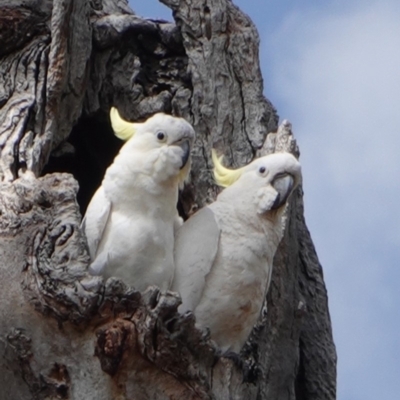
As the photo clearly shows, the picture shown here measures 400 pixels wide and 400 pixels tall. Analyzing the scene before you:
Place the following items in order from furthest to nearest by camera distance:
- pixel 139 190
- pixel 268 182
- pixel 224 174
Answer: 1. pixel 224 174
2. pixel 268 182
3. pixel 139 190

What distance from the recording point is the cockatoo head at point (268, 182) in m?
5.75

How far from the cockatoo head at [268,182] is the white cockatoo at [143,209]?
0.88 ft

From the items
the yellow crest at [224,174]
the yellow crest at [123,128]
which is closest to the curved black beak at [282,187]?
the yellow crest at [224,174]

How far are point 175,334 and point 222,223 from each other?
64cm

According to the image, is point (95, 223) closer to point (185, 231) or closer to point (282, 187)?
point (185, 231)

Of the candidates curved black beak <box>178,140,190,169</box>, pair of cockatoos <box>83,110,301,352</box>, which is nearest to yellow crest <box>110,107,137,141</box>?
pair of cockatoos <box>83,110,301,352</box>

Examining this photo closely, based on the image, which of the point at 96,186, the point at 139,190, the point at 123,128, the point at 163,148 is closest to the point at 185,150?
the point at 163,148

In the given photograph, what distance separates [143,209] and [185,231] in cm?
25

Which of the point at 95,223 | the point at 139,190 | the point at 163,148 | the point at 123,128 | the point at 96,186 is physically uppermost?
the point at 96,186

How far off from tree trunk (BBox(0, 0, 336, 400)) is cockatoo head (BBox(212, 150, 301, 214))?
38cm

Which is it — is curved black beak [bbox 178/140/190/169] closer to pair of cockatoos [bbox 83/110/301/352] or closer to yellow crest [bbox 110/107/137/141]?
pair of cockatoos [bbox 83/110/301/352]

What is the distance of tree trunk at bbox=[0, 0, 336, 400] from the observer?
17.3ft

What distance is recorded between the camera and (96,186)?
676 centimetres

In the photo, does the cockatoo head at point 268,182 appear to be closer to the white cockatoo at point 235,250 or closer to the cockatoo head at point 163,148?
the white cockatoo at point 235,250
